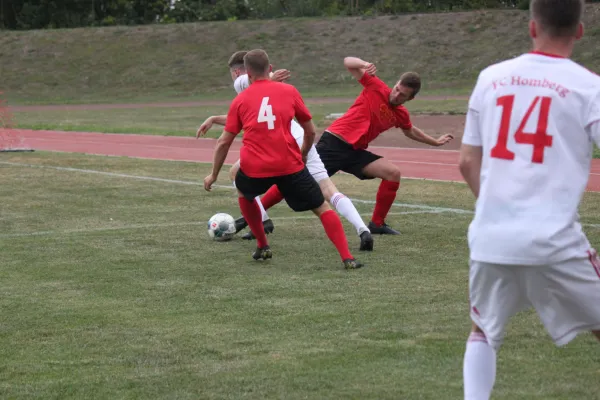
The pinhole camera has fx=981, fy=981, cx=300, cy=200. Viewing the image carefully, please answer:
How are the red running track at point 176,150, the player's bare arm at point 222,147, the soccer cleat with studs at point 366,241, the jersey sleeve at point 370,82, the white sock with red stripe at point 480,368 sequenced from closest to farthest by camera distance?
the white sock with red stripe at point 480,368
the player's bare arm at point 222,147
the soccer cleat with studs at point 366,241
the jersey sleeve at point 370,82
the red running track at point 176,150

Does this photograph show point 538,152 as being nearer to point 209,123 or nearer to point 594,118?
point 594,118

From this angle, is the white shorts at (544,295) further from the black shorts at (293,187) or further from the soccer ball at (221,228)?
the soccer ball at (221,228)

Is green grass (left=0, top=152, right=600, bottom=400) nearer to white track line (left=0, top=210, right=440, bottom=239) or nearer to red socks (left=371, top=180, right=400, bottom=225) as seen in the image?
white track line (left=0, top=210, right=440, bottom=239)

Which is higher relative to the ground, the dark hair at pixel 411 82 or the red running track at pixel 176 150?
the dark hair at pixel 411 82

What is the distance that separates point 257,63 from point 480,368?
4.50 meters

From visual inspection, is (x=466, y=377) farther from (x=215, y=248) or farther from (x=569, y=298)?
(x=215, y=248)

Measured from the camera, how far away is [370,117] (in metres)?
9.94

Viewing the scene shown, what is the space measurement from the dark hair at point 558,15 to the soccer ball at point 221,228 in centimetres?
632

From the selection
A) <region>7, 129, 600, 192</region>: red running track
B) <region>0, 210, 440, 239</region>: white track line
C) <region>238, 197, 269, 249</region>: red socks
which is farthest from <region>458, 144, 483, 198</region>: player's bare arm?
<region>7, 129, 600, 192</region>: red running track

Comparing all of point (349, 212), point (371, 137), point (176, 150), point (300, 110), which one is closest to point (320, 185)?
point (349, 212)

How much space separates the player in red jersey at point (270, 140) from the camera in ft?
26.0

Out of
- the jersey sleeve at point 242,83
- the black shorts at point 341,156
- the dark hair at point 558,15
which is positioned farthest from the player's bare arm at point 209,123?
the dark hair at point 558,15

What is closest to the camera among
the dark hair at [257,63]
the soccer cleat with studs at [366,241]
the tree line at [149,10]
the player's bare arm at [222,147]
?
the dark hair at [257,63]

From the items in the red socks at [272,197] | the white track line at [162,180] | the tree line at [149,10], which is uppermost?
the red socks at [272,197]
